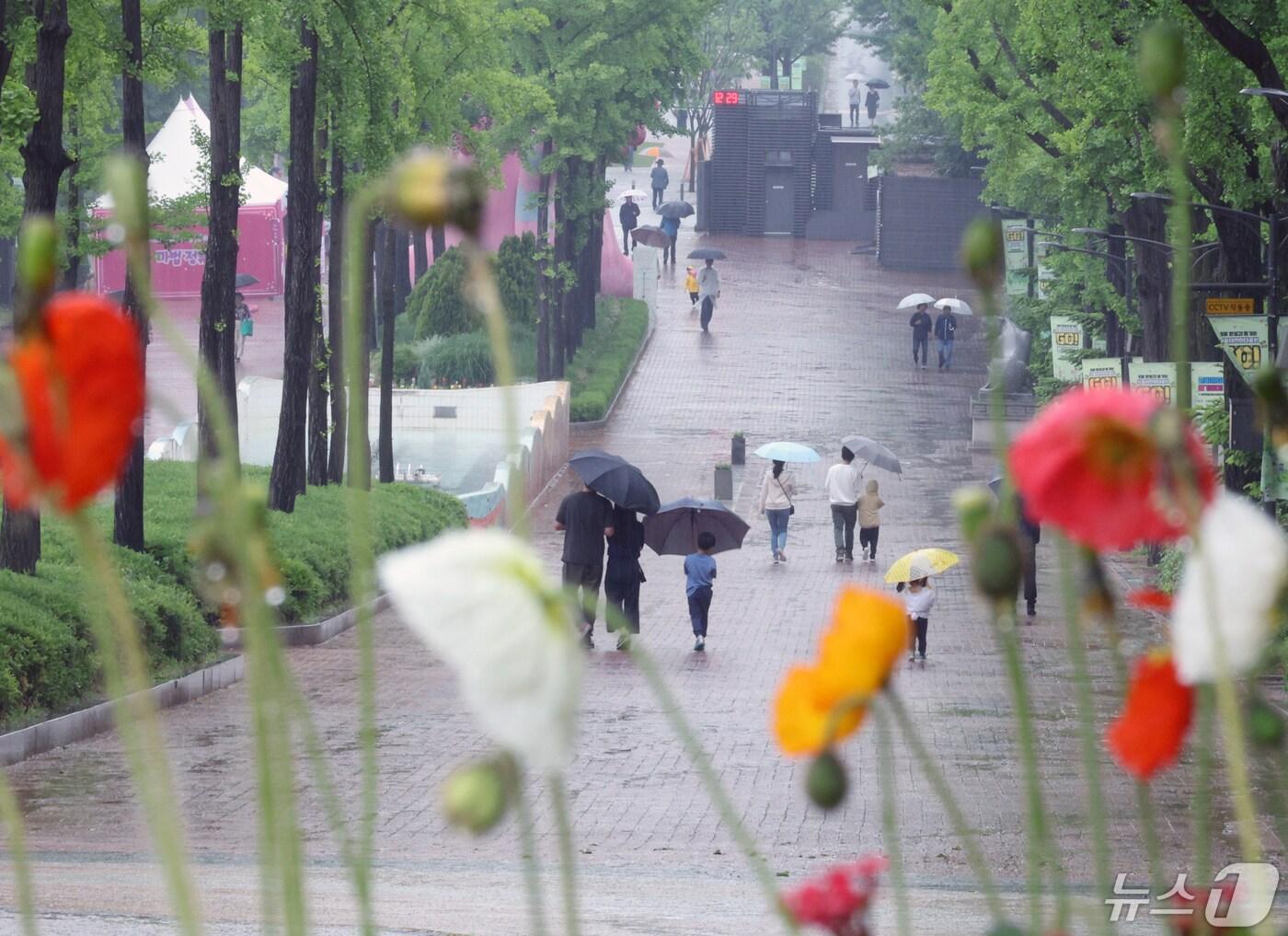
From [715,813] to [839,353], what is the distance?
38789 millimetres

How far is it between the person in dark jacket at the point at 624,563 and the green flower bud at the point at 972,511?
18598mm

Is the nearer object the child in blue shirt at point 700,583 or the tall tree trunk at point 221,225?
the child in blue shirt at point 700,583

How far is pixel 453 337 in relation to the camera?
43.0 m

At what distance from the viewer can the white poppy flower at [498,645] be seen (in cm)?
102

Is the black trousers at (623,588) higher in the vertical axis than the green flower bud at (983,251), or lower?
lower

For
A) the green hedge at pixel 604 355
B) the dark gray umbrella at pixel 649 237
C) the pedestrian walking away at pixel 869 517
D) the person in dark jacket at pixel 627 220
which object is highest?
the person in dark jacket at pixel 627 220

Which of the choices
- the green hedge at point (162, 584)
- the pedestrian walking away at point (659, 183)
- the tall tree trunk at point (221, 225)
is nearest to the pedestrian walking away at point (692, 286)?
the pedestrian walking away at point (659, 183)

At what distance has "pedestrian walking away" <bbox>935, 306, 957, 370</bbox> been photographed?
161 ft

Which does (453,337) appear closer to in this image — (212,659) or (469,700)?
(212,659)

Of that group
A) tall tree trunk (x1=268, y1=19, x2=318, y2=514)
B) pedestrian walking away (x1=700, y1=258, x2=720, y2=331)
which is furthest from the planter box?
pedestrian walking away (x1=700, y1=258, x2=720, y2=331)

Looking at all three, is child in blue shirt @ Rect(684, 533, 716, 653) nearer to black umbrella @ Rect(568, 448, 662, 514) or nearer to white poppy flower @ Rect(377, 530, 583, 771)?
black umbrella @ Rect(568, 448, 662, 514)

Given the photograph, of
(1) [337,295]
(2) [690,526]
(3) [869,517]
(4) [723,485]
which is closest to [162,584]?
(2) [690,526]

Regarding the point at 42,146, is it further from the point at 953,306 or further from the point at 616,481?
the point at 953,306

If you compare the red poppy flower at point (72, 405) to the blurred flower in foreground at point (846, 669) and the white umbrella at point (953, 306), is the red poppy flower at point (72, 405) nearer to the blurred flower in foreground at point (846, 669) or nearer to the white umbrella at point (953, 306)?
the blurred flower in foreground at point (846, 669)
